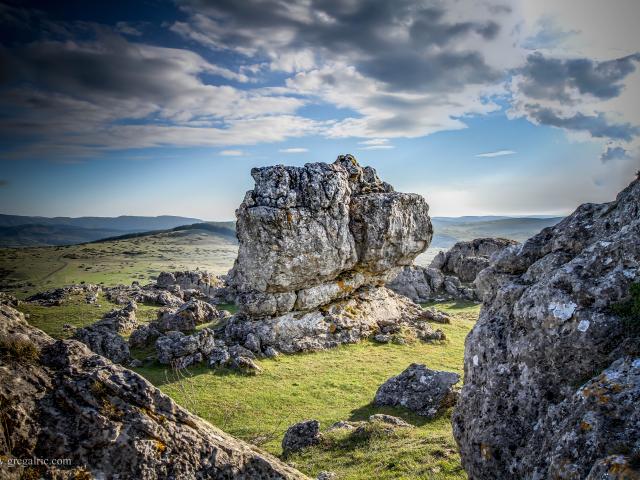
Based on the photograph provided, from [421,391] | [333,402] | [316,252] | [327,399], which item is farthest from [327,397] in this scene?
[316,252]

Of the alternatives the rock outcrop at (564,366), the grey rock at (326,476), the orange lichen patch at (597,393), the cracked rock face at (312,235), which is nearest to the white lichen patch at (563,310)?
the rock outcrop at (564,366)

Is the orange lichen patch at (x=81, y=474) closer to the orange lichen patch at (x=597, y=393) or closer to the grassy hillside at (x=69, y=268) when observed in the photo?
the orange lichen patch at (x=597, y=393)

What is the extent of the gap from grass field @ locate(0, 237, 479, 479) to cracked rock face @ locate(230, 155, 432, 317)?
22.5 feet

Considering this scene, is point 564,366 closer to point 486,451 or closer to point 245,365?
point 486,451

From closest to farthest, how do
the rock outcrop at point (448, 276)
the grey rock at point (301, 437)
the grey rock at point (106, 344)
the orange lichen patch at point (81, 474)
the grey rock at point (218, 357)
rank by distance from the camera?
the orange lichen patch at point (81, 474) < the grey rock at point (301, 437) < the grey rock at point (106, 344) < the grey rock at point (218, 357) < the rock outcrop at point (448, 276)

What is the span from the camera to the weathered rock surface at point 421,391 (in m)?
21.6

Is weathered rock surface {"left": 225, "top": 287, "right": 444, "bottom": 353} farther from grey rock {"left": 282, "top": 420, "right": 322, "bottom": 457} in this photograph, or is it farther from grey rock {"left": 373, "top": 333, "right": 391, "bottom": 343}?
grey rock {"left": 282, "top": 420, "right": 322, "bottom": 457}

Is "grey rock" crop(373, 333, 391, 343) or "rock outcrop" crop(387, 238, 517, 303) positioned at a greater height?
"rock outcrop" crop(387, 238, 517, 303)

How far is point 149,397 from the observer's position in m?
7.09

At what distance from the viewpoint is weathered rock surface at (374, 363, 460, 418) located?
21.6 metres

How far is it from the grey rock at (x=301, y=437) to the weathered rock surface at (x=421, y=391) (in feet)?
22.9

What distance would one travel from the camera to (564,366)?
8.25 meters

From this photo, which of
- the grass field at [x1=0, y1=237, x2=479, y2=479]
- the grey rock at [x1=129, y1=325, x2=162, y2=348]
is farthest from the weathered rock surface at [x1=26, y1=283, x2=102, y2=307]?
the grey rock at [x1=129, y1=325, x2=162, y2=348]

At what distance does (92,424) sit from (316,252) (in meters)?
32.5
